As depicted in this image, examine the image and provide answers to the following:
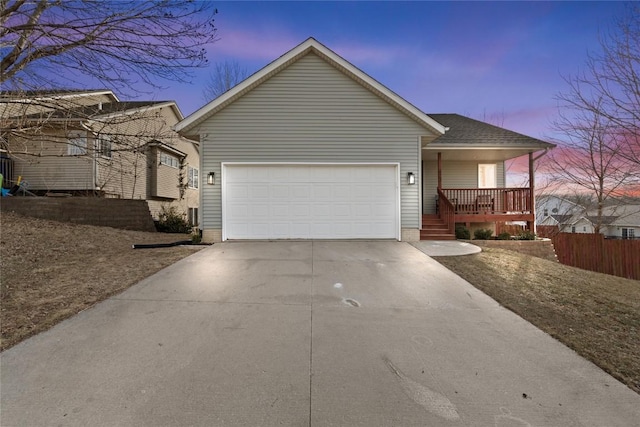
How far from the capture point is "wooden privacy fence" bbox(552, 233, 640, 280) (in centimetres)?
Answer: 1016

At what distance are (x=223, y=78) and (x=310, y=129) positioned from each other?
1602cm

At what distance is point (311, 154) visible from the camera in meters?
9.54

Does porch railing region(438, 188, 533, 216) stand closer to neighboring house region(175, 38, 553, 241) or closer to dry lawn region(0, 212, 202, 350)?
neighboring house region(175, 38, 553, 241)

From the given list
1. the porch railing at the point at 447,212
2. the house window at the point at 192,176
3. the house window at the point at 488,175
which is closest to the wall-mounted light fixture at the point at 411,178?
the porch railing at the point at 447,212

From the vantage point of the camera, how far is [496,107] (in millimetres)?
22141

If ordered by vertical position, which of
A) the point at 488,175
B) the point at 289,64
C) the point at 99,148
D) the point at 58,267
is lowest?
the point at 58,267

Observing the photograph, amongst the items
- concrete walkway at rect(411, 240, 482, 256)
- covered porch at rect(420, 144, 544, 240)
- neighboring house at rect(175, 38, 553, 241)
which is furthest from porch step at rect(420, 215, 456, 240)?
neighboring house at rect(175, 38, 553, 241)

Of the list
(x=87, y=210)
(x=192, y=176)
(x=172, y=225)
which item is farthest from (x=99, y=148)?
(x=192, y=176)

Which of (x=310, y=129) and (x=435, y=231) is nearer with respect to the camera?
(x=310, y=129)

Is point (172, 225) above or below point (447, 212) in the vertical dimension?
below

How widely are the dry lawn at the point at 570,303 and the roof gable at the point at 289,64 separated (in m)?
4.64

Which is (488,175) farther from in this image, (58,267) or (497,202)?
(58,267)

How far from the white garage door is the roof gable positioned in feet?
5.29

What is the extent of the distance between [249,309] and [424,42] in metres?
10.9
